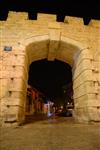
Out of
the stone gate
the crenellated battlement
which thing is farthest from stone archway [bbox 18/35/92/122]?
the crenellated battlement

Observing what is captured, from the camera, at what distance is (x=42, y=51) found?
735cm

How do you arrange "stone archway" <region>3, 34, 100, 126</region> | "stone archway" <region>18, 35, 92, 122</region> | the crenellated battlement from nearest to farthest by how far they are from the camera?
1. "stone archway" <region>3, 34, 100, 126</region>
2. "stone archway" <region>18, 35, 92, 122</region>
3. the crenellated battlement

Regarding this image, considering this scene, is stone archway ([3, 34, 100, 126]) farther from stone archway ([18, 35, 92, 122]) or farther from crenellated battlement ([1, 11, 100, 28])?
crenellated battlement ([1, 11, 100, 28])

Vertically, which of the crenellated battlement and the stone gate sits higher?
the crenellated battlement

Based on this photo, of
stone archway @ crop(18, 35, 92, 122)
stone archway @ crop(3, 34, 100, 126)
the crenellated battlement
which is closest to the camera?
stone archway @ crop(3, 34, 100, 126)

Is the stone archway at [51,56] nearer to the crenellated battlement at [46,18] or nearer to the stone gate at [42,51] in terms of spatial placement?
the stone gate at [42,51]

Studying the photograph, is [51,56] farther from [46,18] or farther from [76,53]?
[46,18]

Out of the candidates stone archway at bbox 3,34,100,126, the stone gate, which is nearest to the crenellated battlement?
the stone gate

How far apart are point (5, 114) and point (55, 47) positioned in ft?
12.3

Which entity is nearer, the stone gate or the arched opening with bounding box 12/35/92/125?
the stone gate

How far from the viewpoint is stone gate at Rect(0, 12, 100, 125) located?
17.5 ft

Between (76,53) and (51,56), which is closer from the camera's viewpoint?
(76,53)

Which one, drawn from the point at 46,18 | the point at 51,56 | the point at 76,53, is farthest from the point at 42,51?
the point at 76,53

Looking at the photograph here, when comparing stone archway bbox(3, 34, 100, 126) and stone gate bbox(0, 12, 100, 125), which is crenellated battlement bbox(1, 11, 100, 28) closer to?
stone gate bbox(0, 12, 100, 125)
